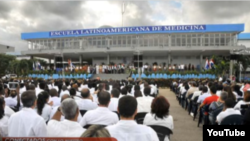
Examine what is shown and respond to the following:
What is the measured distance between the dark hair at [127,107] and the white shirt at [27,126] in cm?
109

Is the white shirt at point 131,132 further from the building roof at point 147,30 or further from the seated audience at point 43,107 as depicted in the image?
the building roof at point 147,30

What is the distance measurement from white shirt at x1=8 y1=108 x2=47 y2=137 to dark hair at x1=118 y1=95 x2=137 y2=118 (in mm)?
1087

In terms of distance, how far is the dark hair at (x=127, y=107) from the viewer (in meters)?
2.52

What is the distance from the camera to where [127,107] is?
8.39ft

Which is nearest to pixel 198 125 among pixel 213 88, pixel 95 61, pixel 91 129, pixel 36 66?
pixel 213 88

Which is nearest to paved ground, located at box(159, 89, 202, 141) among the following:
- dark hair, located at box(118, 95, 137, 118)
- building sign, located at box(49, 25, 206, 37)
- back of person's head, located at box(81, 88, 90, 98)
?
back of person's head, located at box(81, 88, 90, 98)

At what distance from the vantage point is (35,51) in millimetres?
38406

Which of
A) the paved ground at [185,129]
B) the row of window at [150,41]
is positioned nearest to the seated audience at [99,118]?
the paved ground at [185,129]

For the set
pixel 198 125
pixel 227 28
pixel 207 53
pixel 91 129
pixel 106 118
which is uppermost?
pixel 227 28

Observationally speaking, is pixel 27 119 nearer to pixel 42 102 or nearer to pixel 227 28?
pixel 42 102

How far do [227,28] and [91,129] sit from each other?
37.6 metres

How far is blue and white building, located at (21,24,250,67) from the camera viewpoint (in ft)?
112

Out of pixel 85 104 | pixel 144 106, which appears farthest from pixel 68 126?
pixel 144 106

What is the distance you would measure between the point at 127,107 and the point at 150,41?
34451mm
